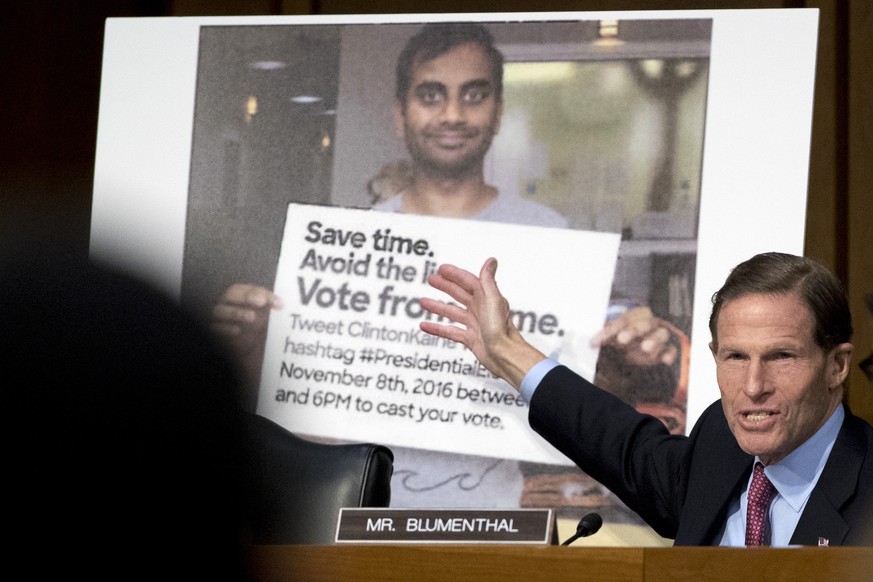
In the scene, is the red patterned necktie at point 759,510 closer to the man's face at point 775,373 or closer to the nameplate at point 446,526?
the man's face at point 775,373

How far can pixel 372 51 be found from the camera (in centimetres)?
329

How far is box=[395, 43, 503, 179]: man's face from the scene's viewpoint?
3.20 metres

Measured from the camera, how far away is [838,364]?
220cm

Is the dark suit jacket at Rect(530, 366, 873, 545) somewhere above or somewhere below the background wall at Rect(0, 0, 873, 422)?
below

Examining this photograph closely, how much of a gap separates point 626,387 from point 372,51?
1.08 metres

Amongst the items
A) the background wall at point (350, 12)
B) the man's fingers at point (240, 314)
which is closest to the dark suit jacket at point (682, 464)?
the man's fingers at point (240, 314)

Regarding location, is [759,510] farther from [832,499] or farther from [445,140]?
[445,140]

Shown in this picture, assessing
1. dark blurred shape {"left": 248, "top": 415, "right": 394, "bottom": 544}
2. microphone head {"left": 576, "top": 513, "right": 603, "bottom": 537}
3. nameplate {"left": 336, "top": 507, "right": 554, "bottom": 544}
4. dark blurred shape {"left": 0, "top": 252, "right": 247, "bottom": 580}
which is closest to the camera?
dark blurred shape {"left": 0, "top": 252, "right": 247, "bottom": 580}

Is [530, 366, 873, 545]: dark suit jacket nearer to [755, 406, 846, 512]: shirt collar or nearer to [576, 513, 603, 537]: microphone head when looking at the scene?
[755, 406, 846, 512]: shirt collar

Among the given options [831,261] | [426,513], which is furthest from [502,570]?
[831,261]

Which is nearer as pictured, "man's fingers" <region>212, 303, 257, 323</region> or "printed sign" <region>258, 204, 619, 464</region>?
"printed sign" <region>258, 204, 619, 464</region>

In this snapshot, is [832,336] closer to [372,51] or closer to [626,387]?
[626,387]

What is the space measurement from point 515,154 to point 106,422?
9.26ft

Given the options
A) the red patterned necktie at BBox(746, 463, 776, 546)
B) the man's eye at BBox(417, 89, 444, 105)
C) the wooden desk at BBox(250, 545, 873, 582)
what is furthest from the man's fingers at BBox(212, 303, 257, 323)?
the wooden desk at BBox(250, 545, 873, 582)
